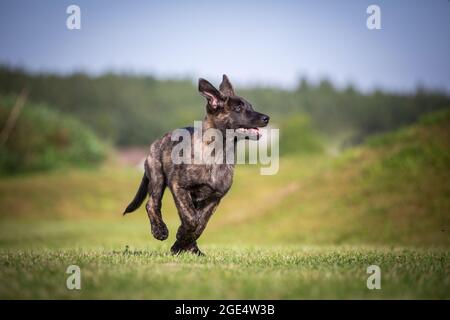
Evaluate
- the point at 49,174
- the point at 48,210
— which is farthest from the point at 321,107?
the point at 48,210

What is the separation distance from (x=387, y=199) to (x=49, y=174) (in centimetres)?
3732

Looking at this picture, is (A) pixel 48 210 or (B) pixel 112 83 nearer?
(A) pixel 48 210

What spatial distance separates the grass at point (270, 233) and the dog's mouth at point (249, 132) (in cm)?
207

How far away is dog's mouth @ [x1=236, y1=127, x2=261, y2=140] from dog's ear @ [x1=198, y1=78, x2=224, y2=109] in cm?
58

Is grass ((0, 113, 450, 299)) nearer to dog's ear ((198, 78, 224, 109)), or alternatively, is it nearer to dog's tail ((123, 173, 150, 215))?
dog's tail ((123, 173, 150, 215))

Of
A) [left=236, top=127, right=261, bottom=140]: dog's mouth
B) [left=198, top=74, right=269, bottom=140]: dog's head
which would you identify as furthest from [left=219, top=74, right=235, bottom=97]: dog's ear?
[left=236, top=127, right=261, bottom=140]: dog's mouth

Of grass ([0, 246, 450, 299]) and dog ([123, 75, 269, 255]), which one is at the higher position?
dog ([123, 75, 269, 255])

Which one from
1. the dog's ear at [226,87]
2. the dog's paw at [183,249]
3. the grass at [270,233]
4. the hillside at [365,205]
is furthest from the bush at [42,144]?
the dog's ear at [226,87]

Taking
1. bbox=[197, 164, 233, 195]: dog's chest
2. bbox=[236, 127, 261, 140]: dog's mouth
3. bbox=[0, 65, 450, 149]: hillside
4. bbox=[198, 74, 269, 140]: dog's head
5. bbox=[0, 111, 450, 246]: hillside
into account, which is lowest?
bbox=[0, 111, 450, 246]: hillside

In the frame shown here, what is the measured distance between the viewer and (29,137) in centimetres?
6775

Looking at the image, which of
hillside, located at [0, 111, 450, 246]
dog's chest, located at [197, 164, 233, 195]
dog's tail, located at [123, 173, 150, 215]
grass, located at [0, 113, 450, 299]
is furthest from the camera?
hillside, located at [0, 111, 450, 246]

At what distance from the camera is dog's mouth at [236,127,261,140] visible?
10.3m

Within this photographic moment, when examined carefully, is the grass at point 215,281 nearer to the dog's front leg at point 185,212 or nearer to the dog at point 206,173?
the dog's front leg at point 185,212
